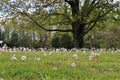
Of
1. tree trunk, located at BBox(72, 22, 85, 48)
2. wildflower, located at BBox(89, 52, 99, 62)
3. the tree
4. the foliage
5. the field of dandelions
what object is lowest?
the foliage

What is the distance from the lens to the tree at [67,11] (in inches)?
1251

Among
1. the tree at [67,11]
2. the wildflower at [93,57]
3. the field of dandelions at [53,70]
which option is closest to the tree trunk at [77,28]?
the tree at [67,11]

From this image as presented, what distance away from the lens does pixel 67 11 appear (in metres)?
33.5

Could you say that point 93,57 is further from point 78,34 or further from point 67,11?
point 67,11

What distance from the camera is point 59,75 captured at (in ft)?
29.4

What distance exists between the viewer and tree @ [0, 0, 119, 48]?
3177 cm

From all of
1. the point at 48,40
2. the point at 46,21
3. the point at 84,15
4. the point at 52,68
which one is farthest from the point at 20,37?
the point at 52,68

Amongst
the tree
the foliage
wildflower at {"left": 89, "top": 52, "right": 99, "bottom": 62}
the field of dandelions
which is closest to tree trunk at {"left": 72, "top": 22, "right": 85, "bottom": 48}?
Answer: the tree

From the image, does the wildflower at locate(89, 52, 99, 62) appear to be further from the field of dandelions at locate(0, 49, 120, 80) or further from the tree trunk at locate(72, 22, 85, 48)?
the tree trunk at locate(72, 22, 85, 48)

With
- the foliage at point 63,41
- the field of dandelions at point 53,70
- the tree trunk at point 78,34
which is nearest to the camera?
the field of dandelions at point 53,70

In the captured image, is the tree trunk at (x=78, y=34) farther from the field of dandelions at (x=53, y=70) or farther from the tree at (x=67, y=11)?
the field of dandelions at (x=53, y=70)

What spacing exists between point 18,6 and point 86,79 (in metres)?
24.6

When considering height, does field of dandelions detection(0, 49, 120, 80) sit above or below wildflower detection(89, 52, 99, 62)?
above

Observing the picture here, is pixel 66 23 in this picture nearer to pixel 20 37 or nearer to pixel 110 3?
pixel 110 3
